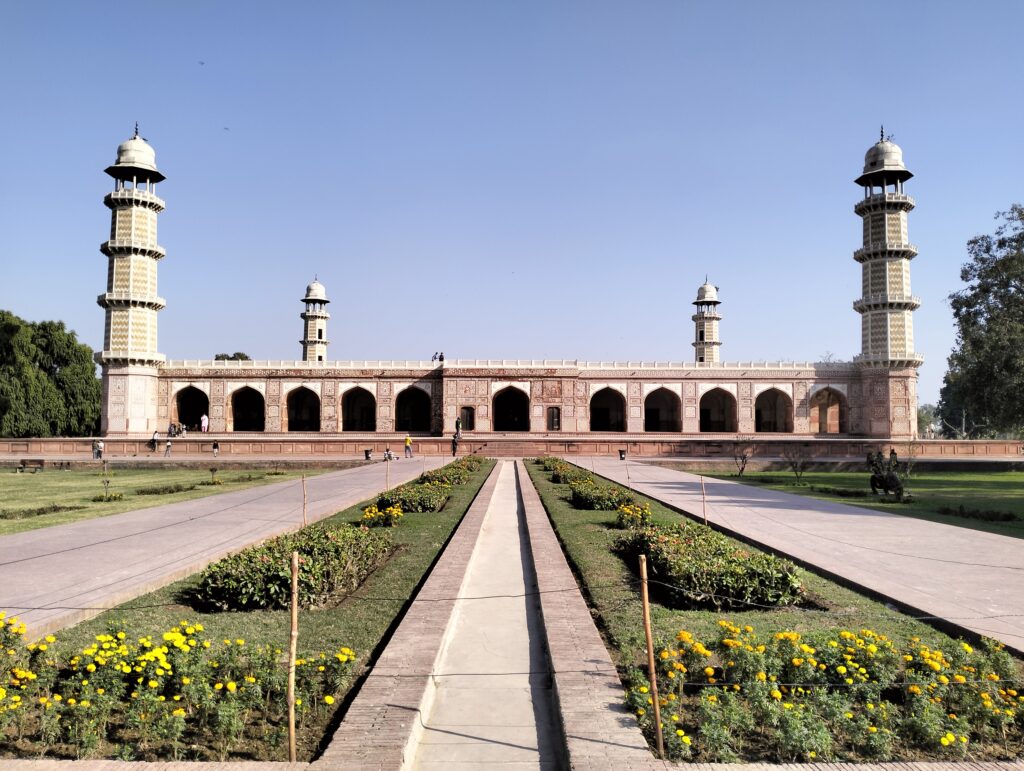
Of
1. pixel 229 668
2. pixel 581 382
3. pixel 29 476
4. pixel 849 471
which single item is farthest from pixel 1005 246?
pixel 29 476

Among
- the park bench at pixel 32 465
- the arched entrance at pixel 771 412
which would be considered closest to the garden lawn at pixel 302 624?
the park bench at pixel 32 465

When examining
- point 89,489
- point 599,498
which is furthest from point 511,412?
point 599,498

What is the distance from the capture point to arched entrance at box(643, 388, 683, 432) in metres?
44.6

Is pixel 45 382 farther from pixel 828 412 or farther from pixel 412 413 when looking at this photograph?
pixel 828 412

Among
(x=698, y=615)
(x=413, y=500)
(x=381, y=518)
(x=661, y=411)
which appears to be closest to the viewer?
(x=698, y=615)

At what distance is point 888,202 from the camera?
38219 mm

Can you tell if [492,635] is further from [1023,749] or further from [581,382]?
[581,382]

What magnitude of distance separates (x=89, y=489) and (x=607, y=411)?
112 ft

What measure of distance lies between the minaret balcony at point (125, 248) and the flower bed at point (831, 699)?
39709mm

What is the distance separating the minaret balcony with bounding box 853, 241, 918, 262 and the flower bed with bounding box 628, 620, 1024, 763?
38690mm

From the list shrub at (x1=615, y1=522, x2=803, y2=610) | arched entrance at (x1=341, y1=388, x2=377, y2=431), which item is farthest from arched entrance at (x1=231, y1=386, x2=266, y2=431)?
shrub at (x1=615, y1=522, x2=803, y2=610)

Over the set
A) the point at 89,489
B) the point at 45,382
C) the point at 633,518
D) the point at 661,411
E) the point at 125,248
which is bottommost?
the point at 89,489

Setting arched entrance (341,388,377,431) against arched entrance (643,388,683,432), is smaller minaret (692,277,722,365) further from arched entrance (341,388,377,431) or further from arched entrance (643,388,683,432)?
arched entrance (341,388,377,431)

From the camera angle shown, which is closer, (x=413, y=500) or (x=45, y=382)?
(x=413, y=500)
